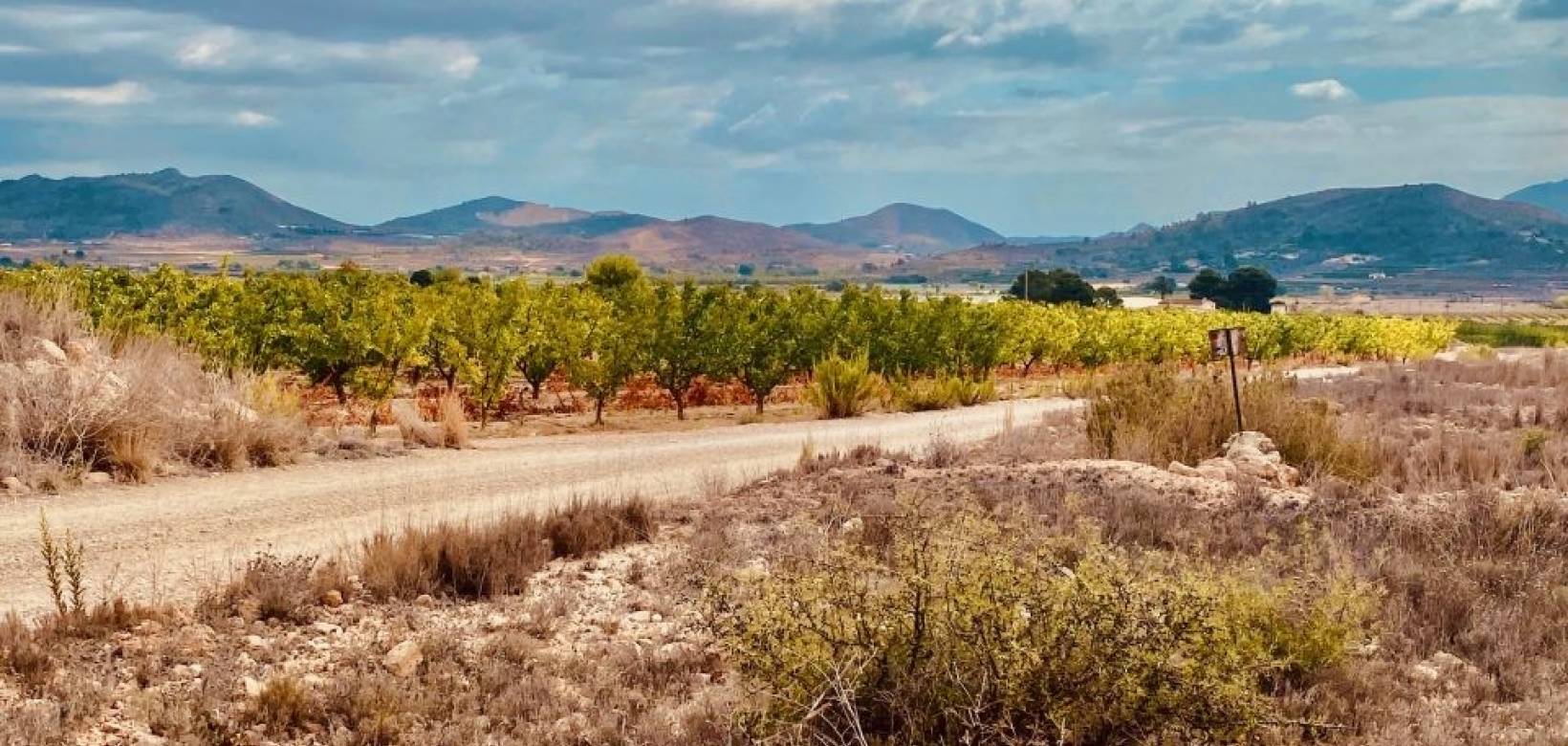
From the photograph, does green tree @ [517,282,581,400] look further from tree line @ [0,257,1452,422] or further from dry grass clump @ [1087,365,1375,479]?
dry grass clump @ [1087,365,1375,479]

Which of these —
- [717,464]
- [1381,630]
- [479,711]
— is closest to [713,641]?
[479,711]

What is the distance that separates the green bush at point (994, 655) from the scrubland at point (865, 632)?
0.02 meters

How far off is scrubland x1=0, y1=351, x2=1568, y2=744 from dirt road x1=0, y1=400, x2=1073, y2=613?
20.8 inches

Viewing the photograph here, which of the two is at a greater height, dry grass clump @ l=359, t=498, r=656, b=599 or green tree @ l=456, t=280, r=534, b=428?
green tree @ l=456, t=280, r=534, b=428

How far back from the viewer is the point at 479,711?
5.97 meters

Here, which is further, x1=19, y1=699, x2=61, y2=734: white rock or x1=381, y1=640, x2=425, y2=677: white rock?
x1=381, y1=640, x2=425, y2=677: white rock

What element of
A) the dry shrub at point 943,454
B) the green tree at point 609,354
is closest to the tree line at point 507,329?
the green tree at point 609,354

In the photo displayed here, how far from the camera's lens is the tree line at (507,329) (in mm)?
21375

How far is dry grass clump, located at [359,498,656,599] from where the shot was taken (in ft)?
26.0

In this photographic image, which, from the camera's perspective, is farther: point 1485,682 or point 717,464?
point 717,464

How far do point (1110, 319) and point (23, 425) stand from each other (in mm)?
39080

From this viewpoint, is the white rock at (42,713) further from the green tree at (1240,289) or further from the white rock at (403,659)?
the green tree at (1240,289)

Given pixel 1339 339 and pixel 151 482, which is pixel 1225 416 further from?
pixel 1339 339

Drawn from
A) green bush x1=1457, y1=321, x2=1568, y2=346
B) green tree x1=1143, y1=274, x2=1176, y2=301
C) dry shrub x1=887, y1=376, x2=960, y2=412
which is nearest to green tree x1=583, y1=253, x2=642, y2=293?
dry shrub x1=887, y1=376, x2=960, y2=412
